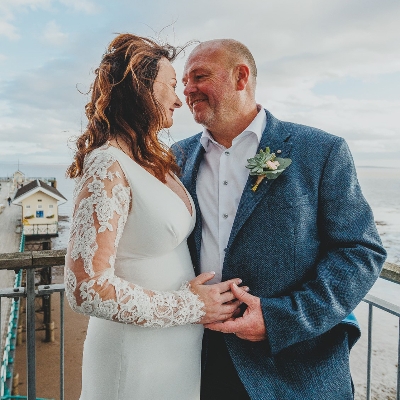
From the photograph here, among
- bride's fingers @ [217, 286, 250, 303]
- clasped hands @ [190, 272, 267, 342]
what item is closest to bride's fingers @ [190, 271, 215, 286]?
clasped hands @ [190, 272, 267, 342]

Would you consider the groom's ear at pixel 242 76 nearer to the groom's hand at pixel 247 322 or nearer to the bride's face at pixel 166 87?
the bride's face at pixel 166 87

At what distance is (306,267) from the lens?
1.99 meters

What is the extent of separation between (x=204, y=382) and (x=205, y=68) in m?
1.87

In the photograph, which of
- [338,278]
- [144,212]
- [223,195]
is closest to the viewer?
[144,212]

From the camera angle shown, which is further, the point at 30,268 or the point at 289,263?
the point at 30,268

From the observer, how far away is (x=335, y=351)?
2.01 metres

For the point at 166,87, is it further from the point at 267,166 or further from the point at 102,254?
the point at 102,254

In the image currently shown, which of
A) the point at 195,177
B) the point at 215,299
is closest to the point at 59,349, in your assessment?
the point at 195,177

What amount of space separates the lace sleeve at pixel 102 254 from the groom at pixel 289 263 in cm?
44

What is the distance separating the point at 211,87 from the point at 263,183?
0.77m

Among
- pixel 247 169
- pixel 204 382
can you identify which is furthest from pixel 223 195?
pixel 204 382

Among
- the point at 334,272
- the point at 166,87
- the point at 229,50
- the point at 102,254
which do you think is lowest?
the point at 334,272

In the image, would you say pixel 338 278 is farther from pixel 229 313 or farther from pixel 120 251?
pixel 120 251

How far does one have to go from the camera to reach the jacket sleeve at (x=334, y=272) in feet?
6.11
